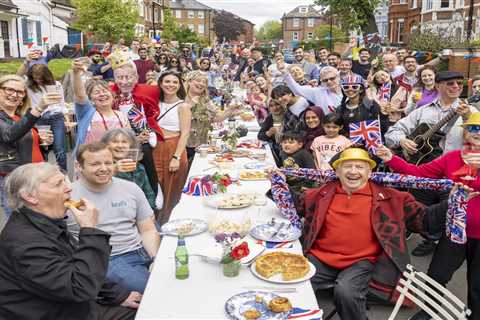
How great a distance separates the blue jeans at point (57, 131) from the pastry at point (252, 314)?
14.5 ft

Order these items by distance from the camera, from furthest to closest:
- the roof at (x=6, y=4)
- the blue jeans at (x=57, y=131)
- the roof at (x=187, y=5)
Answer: the roof at (x=187, y=5) → the roof at (x=6, y=4) → the blue jeans at (x=57, y=131)

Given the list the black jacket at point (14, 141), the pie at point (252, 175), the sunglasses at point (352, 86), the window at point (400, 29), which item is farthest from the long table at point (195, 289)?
the window at point (400, 29)

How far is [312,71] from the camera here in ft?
37.6

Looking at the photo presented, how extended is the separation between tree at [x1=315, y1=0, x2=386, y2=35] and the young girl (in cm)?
2014

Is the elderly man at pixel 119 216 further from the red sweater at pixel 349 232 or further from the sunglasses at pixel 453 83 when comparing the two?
the sunglasses at pixel 453 83

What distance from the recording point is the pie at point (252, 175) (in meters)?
4.72

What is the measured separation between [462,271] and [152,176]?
331cm

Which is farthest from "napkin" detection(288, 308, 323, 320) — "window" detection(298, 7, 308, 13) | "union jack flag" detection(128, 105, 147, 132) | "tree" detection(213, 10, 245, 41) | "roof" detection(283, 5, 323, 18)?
"window" detection(298, 7, 308, 13)

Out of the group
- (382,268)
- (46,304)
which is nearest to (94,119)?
(46,304)

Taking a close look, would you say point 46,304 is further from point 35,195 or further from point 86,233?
point 35,195

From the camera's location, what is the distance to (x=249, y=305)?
2.32 m

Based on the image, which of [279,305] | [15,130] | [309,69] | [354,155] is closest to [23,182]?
[279,305]

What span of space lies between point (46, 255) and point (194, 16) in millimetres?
96892

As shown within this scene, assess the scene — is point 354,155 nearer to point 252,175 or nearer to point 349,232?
point 349,232
